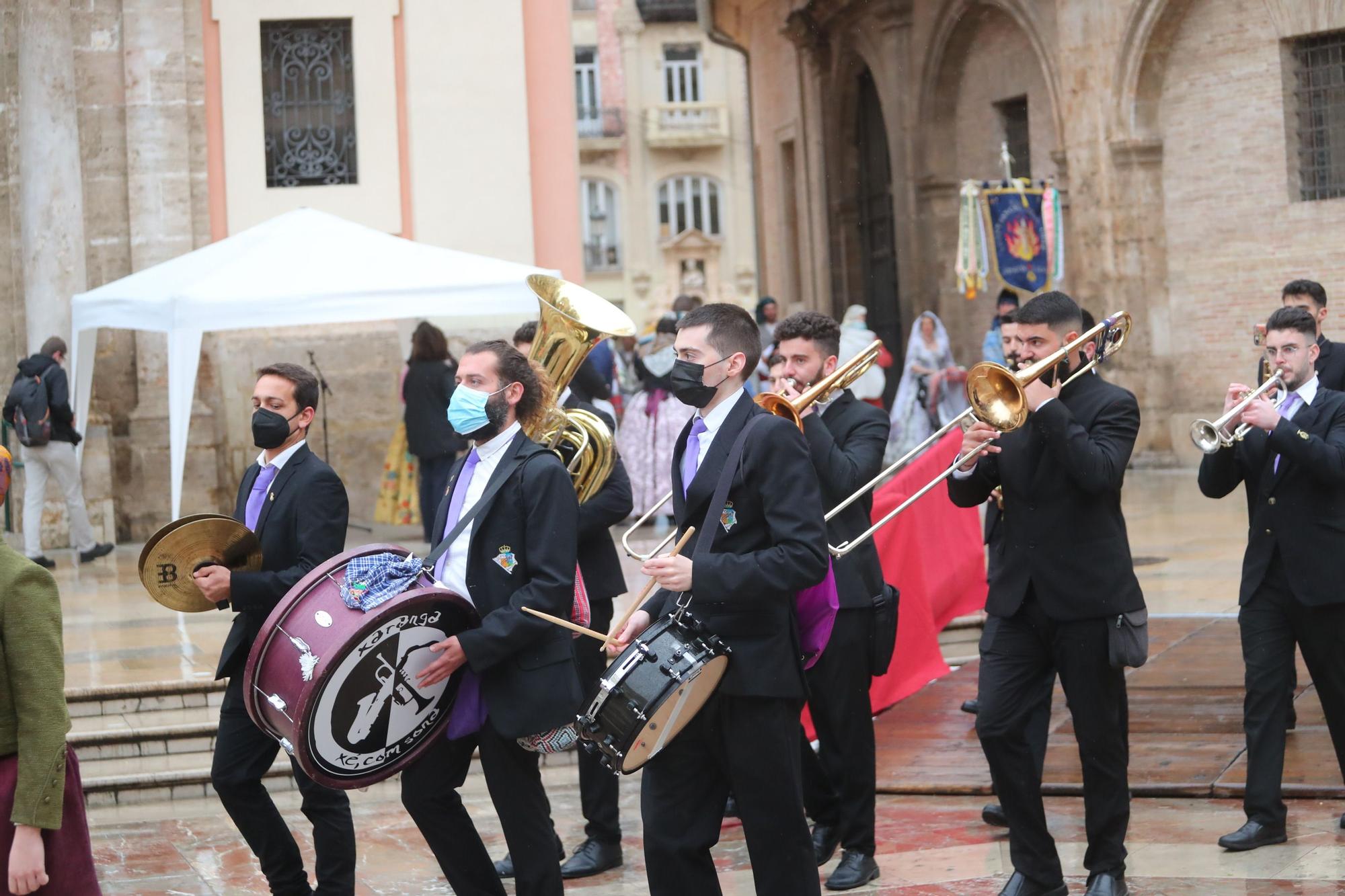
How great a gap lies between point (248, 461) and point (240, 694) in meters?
11.1

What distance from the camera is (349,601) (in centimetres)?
470

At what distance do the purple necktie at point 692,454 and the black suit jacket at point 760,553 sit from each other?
8 centimetres

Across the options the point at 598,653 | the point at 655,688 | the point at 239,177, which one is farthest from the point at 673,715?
the point at 239,177

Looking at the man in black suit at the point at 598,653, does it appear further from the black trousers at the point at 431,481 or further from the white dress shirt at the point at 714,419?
the black trousers at the point at 431,481

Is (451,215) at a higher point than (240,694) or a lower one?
higher

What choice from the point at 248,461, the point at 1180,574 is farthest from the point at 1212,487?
the point at 248,461

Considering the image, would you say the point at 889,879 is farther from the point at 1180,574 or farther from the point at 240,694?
the point at 1180,574

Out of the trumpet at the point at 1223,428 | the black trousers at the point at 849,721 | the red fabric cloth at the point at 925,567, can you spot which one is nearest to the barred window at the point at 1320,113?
the red fabric cloth at the point at 925,567

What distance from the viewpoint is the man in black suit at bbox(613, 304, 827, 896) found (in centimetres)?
450

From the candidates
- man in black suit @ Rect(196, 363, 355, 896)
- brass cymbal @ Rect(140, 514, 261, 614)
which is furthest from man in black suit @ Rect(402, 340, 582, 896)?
brass cymbal @ Rect(140, 514, 261, 614)

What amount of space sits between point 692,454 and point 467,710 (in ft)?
3.17

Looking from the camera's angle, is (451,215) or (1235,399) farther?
(451,215)

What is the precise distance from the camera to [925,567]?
888 cm

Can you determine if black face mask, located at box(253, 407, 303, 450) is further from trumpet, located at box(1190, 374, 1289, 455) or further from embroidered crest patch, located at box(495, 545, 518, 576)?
trumpet, located at box(1190, 374, 1289, 455)
